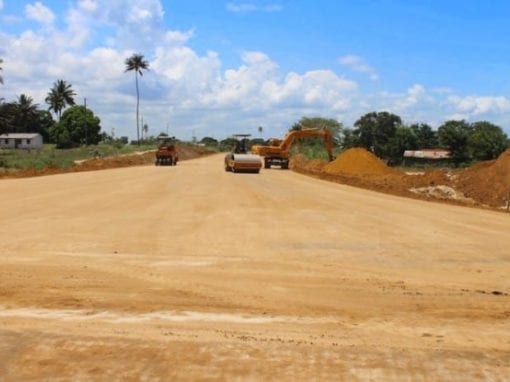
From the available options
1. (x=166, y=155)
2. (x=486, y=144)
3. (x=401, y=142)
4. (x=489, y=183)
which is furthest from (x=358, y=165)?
(x=401, y=142)

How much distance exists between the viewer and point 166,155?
2162 inches

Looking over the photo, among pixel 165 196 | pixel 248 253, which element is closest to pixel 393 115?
pixel 165 196

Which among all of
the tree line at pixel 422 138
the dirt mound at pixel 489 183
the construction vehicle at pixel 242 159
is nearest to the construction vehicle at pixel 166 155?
the construction vehicle at pixel 242 159

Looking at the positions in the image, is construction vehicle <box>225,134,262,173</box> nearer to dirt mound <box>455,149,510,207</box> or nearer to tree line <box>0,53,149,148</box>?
dirt mound <box>455,149,510,207</box>

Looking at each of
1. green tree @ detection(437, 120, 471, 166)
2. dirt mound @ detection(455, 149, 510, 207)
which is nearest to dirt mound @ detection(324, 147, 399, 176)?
dirt mound @ detection(455, 149, 510, 207)

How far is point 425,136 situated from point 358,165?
88.1m

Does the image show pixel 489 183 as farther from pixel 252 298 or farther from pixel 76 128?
pixel 76 128

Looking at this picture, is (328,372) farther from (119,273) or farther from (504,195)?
(504,195)

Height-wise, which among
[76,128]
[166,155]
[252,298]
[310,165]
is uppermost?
[76,128]

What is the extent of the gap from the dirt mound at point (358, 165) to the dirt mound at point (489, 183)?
14.4 metres

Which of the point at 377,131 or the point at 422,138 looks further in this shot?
the point at 422,138

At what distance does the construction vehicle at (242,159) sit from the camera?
42188 millimetres

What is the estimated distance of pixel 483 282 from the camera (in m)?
10.1

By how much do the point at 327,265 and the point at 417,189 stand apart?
66.8 ft
